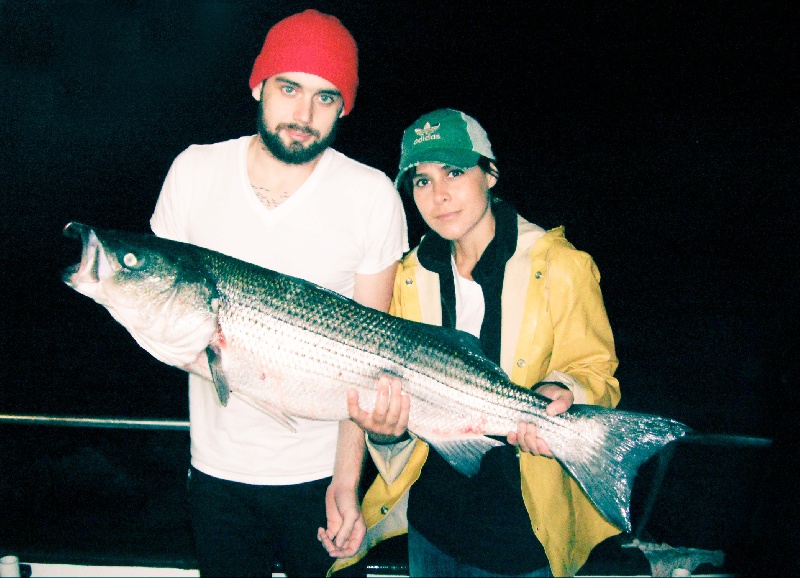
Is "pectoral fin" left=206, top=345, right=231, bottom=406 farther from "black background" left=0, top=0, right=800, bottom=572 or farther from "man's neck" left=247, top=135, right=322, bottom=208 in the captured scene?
"black background" left=0, top=0, right=800, bottom=572

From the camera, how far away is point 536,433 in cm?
180

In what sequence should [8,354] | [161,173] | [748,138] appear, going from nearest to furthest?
[8,354] < [161,173] < [748,138]

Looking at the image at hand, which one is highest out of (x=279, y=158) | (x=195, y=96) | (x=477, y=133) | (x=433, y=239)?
(x=195, y=96)

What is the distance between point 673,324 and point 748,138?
24003 millimetres

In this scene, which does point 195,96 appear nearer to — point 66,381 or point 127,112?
point 127,112

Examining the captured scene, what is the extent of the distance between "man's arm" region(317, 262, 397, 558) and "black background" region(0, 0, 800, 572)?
15.7 meters

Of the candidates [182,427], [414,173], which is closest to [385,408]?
[414,173]

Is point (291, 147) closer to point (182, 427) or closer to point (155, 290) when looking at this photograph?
point (155, 290)

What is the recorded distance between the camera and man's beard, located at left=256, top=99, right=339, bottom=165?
1853 mm

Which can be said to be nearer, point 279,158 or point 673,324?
point 279,158

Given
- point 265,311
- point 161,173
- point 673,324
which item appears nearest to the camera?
point 265,311

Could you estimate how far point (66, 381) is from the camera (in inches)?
663

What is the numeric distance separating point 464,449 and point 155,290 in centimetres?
130

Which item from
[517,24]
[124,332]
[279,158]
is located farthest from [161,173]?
[279,158]
